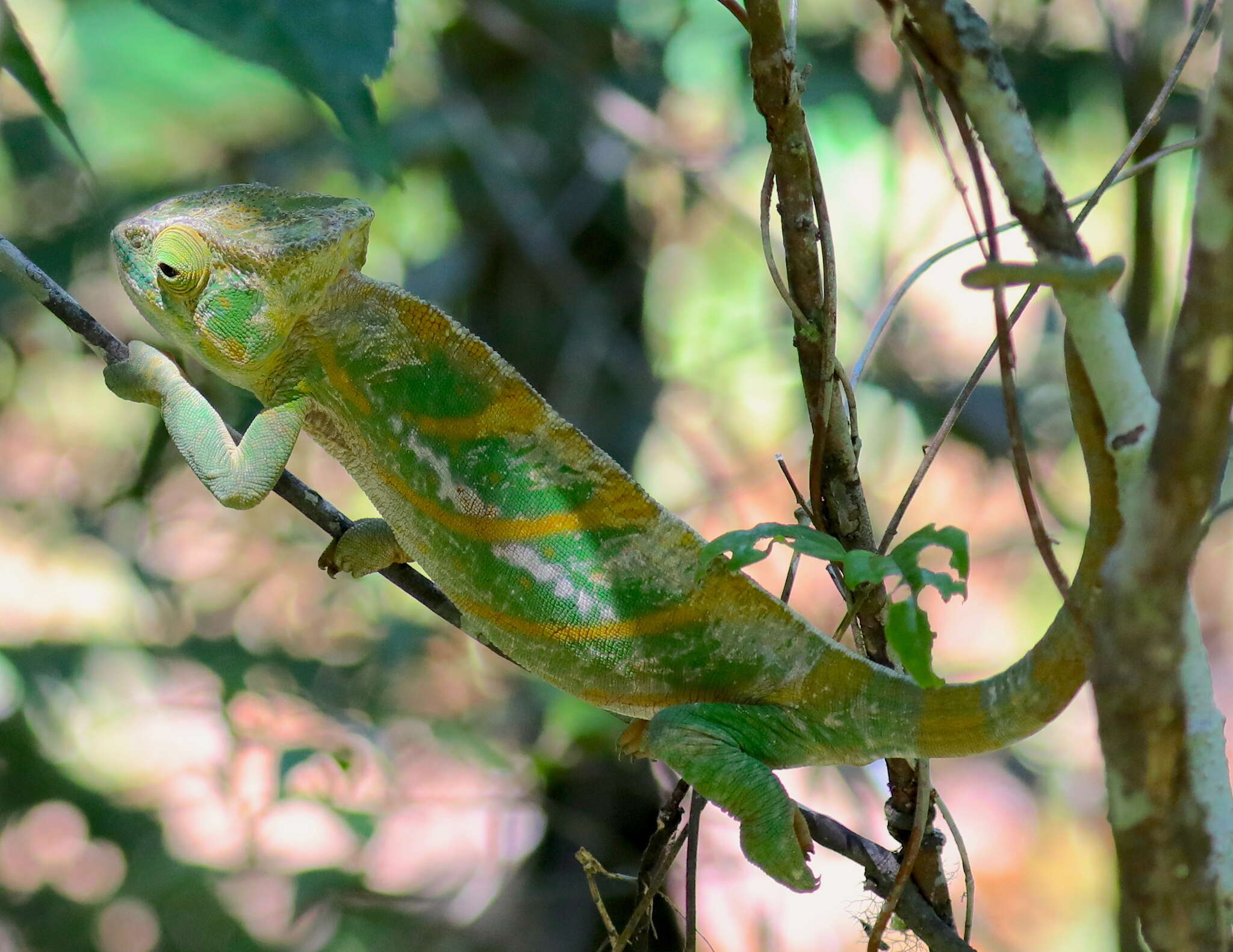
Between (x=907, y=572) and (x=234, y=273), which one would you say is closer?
(x=907, y=572)

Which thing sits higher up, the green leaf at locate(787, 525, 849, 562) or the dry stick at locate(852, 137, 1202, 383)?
the dry stick at locate(852, 137, 1202, 383)

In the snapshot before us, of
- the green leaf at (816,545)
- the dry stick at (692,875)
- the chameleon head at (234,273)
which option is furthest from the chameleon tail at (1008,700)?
the chameleon head at (234,273)

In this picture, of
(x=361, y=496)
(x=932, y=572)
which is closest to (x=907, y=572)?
(x=932, y=572)

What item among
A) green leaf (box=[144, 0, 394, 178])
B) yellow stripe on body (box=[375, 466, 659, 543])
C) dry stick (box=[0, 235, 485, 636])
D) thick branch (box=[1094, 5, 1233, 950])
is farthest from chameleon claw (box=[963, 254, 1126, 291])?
dry stick (box=[0, 235, 485, 636])

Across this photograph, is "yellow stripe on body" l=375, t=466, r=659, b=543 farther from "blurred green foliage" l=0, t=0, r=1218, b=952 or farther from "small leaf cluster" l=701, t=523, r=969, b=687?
"blurred green foliage" l=0, t=0, r=1218, b=952

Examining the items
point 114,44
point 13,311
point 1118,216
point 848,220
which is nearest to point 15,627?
point 13,311

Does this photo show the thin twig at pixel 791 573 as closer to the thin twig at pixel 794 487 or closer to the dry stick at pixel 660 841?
the thin twig at pixel 794 487

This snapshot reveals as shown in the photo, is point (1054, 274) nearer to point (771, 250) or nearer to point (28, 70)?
point (771, 250)
